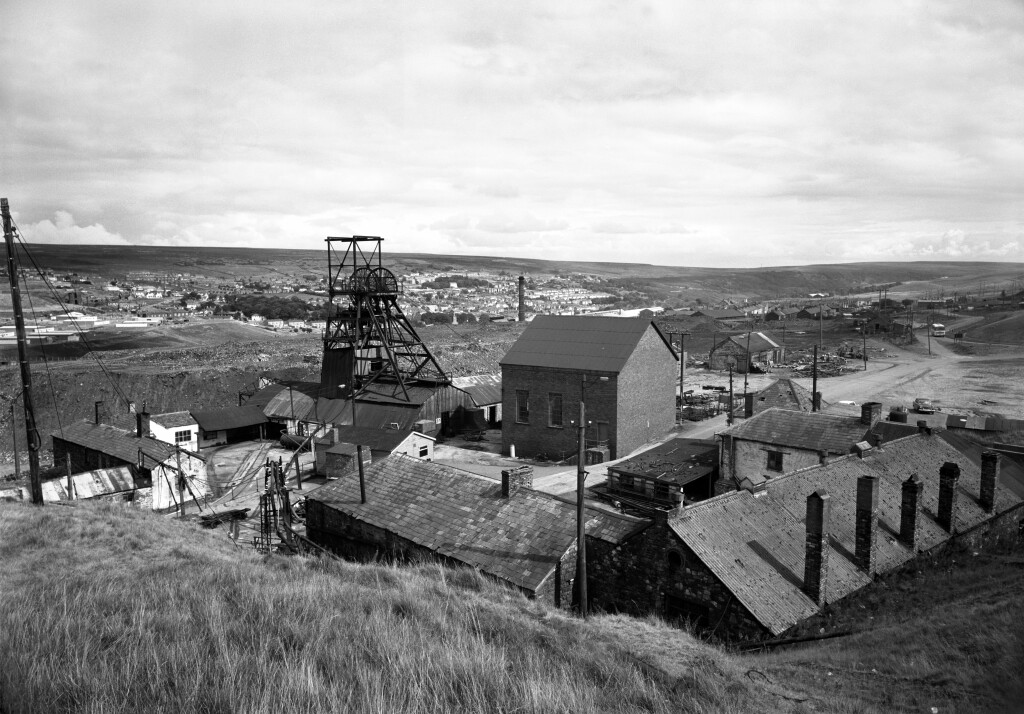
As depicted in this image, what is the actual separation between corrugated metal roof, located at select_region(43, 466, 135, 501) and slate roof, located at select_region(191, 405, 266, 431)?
42.7 feet

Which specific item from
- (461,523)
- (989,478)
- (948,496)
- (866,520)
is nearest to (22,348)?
(461,523)

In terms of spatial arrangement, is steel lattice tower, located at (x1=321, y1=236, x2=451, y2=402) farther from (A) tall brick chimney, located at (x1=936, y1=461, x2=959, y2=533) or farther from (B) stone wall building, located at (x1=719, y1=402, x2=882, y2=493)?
(A) tall brick chimney, located at (x1=936, y1=461, x2=959, y2=533)

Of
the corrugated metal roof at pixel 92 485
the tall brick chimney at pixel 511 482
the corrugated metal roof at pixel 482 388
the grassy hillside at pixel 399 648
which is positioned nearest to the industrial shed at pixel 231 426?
the corrugated metal roof at pixel 482 388

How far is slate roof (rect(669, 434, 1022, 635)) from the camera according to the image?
1477 centimetres

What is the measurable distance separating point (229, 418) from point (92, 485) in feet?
50.3

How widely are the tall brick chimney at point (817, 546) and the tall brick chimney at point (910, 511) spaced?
409 cm

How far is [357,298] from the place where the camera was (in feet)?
148

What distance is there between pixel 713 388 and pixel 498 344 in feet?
98.1

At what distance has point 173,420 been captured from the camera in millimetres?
39281

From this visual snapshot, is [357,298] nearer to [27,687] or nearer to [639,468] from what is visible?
[639,468]

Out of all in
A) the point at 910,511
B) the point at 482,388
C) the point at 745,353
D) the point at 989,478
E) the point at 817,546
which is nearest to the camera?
the point at 817,546

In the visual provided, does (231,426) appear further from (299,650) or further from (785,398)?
(299,650)

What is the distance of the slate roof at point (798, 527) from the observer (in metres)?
14.8

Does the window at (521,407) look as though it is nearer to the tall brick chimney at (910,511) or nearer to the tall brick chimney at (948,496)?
the tall brick chimney at (948,496)
